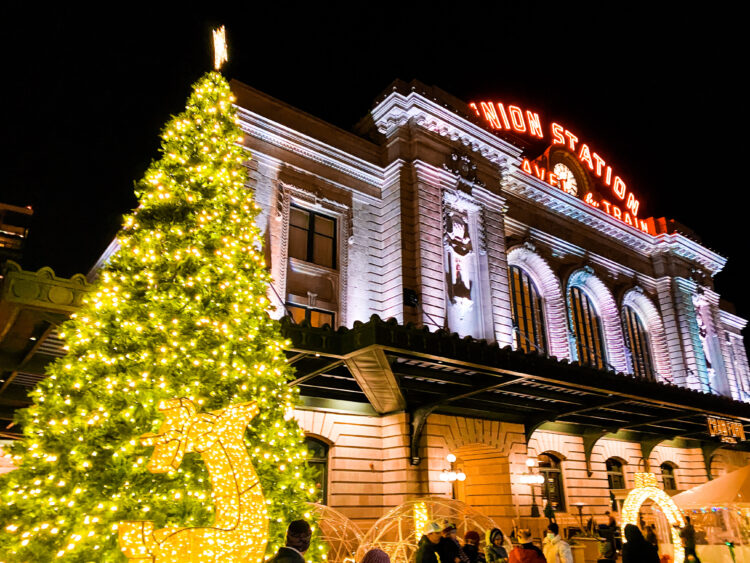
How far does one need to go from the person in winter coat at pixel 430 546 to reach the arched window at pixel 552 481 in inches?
619

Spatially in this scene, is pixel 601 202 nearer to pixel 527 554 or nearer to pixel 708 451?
pixel 708 451

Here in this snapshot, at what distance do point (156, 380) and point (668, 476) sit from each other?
90.0 feet

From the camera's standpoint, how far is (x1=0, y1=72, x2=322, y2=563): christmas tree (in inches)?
241

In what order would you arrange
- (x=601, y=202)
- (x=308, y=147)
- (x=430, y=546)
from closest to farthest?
(x=430, y=546) → (x=308, y=147) → (x=601, y=202)

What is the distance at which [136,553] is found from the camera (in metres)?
4.94

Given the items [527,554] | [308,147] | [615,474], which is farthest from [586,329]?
[527,554]

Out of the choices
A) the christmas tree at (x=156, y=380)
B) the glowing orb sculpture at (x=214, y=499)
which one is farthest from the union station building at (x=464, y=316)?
the glowing orb sculpture at (x=214, y=499)

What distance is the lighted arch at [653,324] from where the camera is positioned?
29.2m

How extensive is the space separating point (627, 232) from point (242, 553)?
29.3 metres

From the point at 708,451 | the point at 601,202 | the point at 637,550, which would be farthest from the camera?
the point at 601,202

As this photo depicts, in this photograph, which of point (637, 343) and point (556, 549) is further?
point (637, 343)

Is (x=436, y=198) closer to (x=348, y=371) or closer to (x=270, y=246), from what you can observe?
(x=270, y=246)

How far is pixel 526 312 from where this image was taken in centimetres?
2461

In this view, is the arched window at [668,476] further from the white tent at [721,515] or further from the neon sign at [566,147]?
the neon sign at [566,147]
